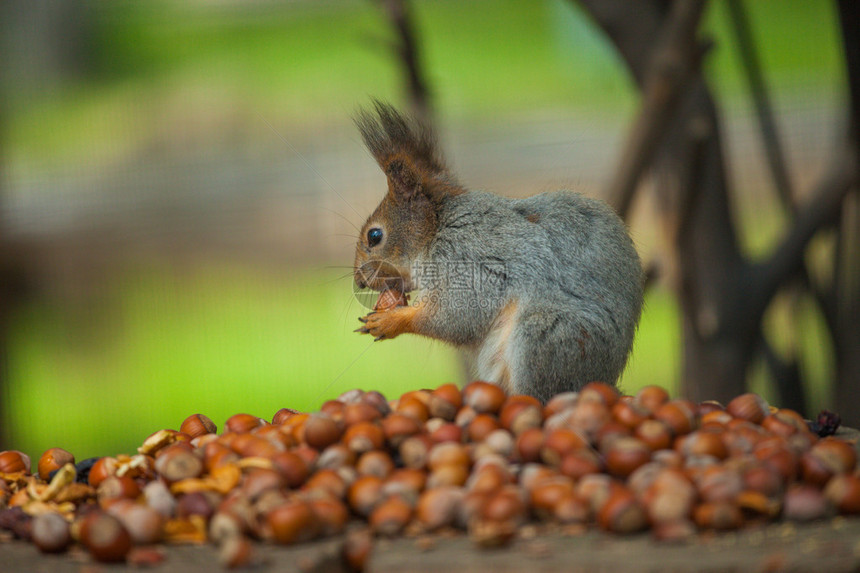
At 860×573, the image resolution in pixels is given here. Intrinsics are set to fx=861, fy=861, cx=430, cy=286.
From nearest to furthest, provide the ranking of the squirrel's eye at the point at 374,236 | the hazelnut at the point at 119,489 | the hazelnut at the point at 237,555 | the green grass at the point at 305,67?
the hazelnut at the point at 237,555 → the hazelnut at the point at 119,489 → the squirrel's eye at the point at 374,236 → the green grass at the point at 305,67

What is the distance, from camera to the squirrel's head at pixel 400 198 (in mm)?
1357

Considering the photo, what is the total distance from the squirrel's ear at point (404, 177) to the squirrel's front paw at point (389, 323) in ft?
0.65

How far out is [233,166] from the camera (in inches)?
97.7

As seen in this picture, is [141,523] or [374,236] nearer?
[141,523]

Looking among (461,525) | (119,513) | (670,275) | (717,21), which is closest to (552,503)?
(461,525)

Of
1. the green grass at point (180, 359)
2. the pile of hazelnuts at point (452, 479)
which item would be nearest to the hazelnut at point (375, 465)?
the pile of hazelnuts at point (452, 479)

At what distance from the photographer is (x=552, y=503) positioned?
2.65ft

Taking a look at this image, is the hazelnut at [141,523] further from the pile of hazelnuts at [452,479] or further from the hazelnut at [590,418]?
the hazelnut at [590,418]

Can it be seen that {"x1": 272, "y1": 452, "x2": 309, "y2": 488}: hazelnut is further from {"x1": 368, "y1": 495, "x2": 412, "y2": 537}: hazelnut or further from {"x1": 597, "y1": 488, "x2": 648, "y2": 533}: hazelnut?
{"x1": 597, "y1": 488, "x2": 648, "y2": 533}: hazelnut

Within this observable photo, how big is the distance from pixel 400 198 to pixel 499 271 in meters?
0.23

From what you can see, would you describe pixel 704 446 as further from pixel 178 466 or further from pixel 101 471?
pixel 101 471

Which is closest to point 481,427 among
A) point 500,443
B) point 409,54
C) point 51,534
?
point 500,443

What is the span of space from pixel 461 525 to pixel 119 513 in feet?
1.08

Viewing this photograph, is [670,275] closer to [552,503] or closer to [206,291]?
[206,291]
